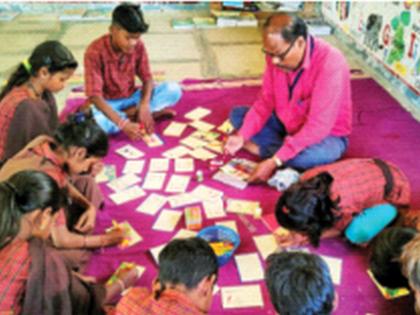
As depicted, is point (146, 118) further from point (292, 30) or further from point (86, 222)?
point (292, 30)

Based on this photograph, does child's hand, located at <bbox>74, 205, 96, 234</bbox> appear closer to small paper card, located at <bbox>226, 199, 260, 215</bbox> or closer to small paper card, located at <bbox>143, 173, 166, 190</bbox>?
small paper card, located at <bbox>143, 173, 166, 190</bbox>

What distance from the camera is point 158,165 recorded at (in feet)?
10.4

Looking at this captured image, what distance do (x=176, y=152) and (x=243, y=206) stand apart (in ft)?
2.60

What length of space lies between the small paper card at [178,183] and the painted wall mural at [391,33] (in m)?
2.31

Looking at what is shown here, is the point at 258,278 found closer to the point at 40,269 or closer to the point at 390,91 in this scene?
the point at 40,269

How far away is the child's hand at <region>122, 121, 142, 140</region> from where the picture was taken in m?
3.34

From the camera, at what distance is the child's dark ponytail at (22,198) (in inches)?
62.6

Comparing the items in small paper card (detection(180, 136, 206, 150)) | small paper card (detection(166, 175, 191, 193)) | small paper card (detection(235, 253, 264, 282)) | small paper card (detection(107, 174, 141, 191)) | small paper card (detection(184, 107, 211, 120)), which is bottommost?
small paper card (detection(235, 253, 264, 282))

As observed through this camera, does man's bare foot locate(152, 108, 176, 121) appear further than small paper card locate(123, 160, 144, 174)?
Yes

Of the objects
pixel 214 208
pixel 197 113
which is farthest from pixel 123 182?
pixel 197 113

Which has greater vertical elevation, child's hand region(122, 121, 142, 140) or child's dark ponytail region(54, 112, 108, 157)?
child's dark ponytail region(54, 112, 108, 157)

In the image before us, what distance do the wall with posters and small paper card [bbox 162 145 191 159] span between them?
2114 mm

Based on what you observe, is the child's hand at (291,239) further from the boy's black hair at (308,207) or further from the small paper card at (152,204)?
the small paper card at (152,204)

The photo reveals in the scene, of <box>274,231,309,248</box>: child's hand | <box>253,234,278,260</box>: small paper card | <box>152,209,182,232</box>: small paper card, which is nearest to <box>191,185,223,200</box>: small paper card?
<box>152,209,182,232</box>: small paper card
